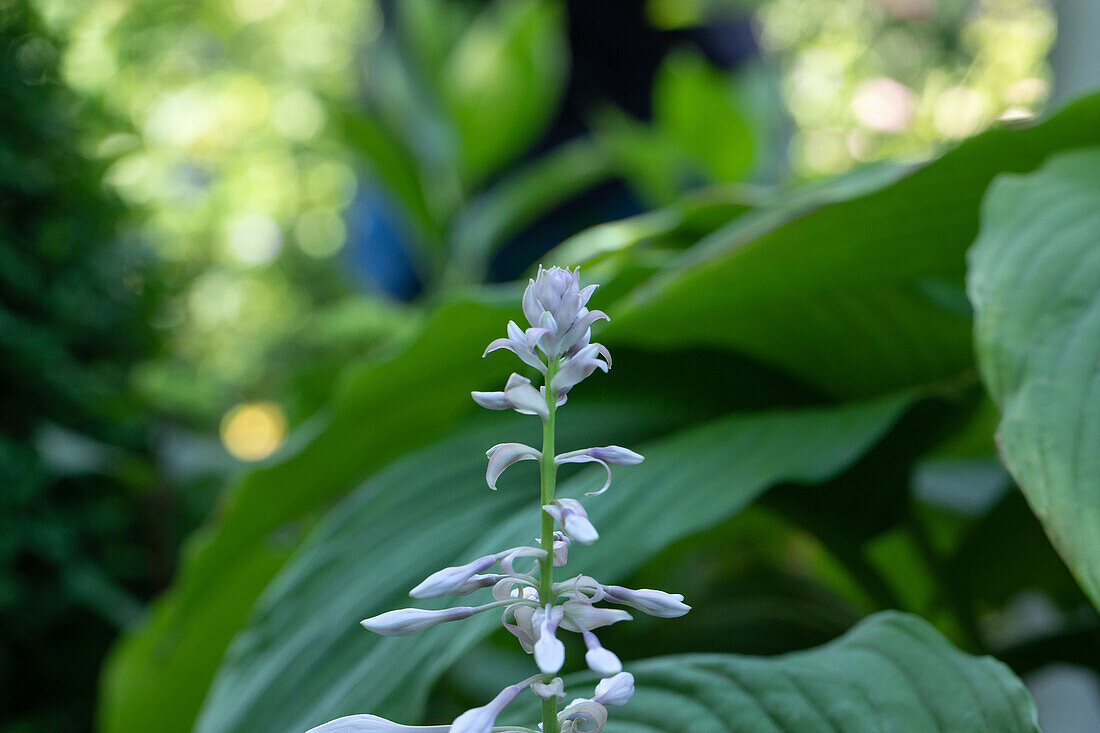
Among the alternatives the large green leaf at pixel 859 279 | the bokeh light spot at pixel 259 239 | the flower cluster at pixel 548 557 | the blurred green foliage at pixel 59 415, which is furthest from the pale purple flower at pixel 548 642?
the bokeh light spot at pixel 259 239

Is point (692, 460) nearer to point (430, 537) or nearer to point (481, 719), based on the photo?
point (430, 537)

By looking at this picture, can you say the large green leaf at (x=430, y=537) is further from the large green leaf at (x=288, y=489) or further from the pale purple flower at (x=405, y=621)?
the pale purple flower at (x=405, y=621)

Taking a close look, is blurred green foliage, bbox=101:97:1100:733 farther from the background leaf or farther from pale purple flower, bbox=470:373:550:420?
the background leaf

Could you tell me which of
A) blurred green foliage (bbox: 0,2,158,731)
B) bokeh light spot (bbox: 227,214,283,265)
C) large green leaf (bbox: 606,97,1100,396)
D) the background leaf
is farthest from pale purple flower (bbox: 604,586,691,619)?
bokeh light spot (bbox: 227,214,283,265)

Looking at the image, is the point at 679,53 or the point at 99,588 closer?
the point at 99,588

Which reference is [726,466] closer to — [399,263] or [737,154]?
[737,154]

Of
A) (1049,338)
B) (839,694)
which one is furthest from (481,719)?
Result: (1049,338)

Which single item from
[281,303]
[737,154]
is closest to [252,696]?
[737,154]
